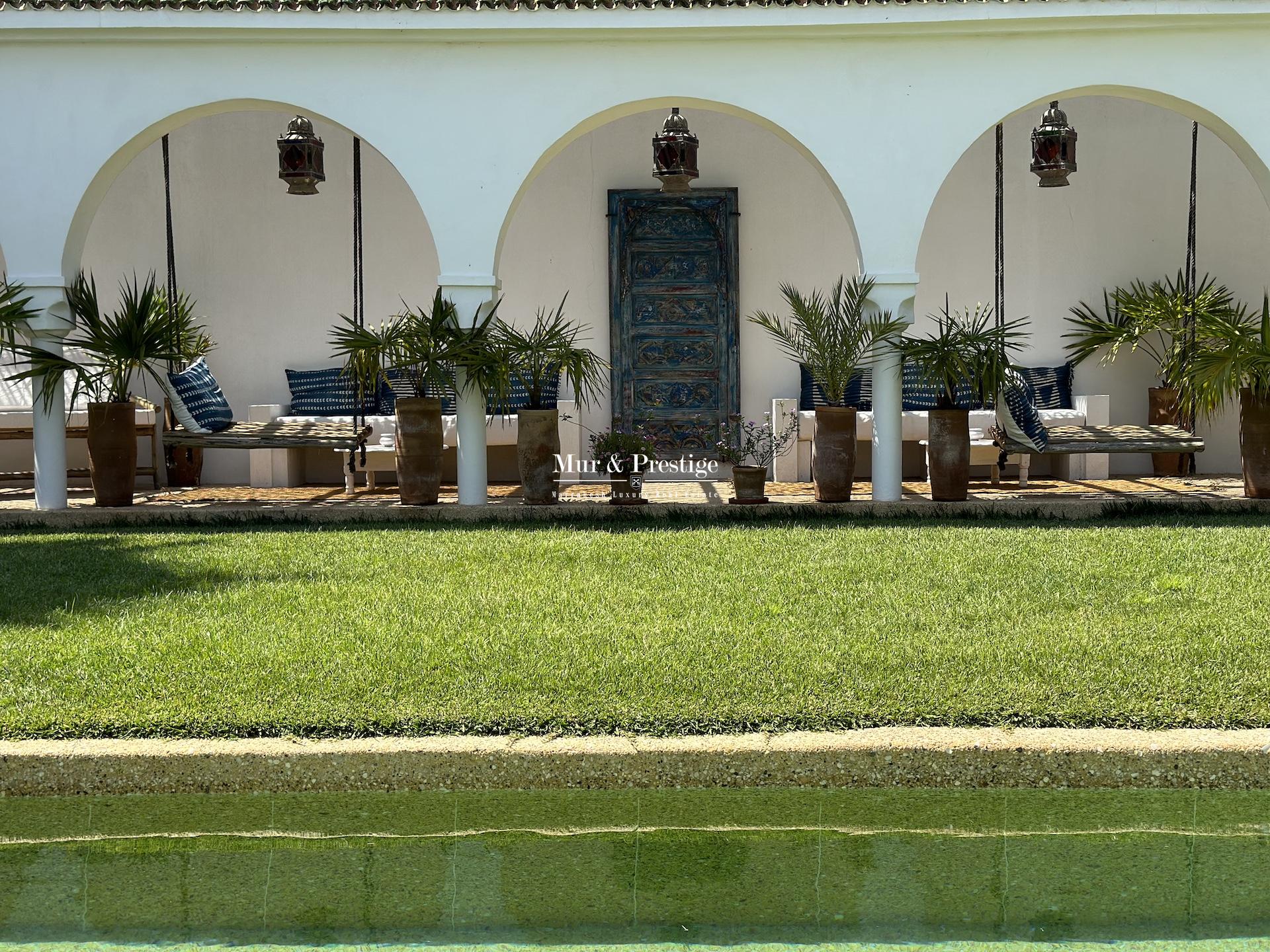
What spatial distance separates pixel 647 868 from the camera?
3398 millimetres

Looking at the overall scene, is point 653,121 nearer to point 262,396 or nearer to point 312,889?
point 262,396

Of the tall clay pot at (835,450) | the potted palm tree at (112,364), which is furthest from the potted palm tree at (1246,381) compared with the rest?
the potted palm tree at (112,364)

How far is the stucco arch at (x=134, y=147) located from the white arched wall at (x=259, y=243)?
283 centimetres

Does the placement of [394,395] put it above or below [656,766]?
above

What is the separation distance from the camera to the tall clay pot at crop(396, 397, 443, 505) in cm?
920

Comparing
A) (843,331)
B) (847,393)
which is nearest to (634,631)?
(843,331)

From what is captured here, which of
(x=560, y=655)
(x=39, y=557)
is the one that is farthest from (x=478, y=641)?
(x=39, y=557)

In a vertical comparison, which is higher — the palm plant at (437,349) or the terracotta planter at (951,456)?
the palm plant at (437,349)

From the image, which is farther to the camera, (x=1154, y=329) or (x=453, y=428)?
(x=1154, y=329)

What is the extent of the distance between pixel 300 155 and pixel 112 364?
6.86 ft

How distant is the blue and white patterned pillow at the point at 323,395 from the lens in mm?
11633

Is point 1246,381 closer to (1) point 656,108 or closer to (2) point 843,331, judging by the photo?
(2) point 843,331

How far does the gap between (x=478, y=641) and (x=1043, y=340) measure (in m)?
8.38

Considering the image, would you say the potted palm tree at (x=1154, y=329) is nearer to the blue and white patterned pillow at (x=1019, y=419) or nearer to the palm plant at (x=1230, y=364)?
the palm plant at (x=1230, y=364)
